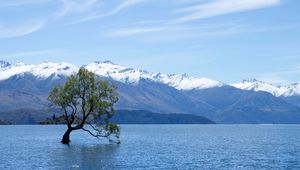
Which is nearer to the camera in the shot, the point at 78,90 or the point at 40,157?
the point at 40,157

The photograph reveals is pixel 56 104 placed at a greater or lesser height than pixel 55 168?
greater

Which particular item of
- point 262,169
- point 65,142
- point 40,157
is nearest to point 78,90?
point 65,142

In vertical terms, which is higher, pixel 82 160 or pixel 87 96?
pixel 87 96

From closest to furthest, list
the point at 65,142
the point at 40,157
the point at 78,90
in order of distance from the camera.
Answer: the point at 40,157 < the point at 78,90 < the point at 65,142

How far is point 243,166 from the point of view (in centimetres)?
8825

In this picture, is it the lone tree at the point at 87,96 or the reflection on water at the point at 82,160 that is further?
the lone tree at the point at 87,96

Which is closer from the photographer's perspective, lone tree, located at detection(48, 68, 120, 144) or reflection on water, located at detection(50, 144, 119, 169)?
reflection on water, located at detection(50, 144, 119, 169)

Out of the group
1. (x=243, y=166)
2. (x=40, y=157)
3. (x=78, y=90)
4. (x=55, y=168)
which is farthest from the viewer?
(x=78, y=90)

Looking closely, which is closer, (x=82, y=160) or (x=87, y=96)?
(x=82, y=160)

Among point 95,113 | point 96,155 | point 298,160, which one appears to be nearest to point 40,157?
point 96,155

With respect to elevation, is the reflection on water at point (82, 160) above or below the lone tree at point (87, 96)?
below

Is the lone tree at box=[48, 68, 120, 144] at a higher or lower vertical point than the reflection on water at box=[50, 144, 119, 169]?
higher

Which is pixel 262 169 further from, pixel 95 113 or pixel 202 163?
pixel 95 113

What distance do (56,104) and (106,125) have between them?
1351cm
